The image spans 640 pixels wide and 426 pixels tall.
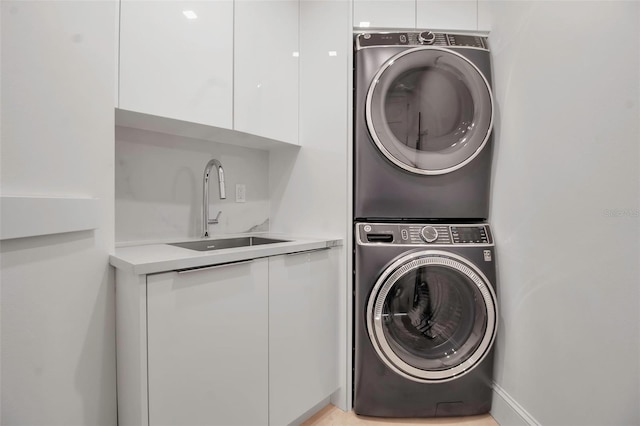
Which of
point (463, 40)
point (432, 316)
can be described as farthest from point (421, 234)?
point (463, 40)

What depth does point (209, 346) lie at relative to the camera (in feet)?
3.30

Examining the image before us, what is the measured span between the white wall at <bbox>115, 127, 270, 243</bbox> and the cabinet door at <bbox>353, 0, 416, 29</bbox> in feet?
3.18

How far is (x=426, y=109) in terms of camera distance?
1539 millimetres

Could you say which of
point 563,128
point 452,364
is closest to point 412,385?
point 452,364

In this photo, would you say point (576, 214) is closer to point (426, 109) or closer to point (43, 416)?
point (426, 109)

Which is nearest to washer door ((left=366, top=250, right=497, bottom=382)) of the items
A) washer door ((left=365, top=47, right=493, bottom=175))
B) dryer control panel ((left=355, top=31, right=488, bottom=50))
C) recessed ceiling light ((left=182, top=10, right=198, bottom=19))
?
washer door ((left=365, top=47, right=493, bottom=175))

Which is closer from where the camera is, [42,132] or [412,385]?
[42,132]

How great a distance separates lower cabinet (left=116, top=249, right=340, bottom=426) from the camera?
2.90 feet

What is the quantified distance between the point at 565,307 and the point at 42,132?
6.09 feet

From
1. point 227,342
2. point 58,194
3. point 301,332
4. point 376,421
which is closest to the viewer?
point 58,194

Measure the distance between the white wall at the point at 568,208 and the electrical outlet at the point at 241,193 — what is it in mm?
1444

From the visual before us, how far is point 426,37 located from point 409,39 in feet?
0.30

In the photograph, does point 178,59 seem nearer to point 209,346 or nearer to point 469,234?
point 209,346

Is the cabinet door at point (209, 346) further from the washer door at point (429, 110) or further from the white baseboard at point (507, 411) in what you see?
the white baseboard at point (507, 411)
